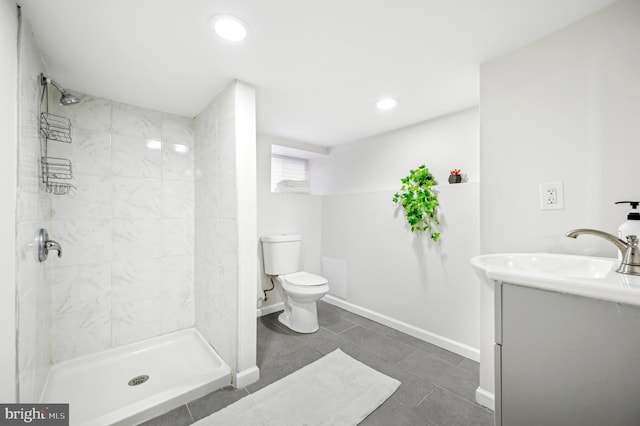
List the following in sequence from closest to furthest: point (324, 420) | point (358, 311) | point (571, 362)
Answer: point (571, 362) → point (324, 420) → point (358, 311)

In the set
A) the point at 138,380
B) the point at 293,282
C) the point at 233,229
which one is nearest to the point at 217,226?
the point at 233,229

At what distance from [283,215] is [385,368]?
186 cm

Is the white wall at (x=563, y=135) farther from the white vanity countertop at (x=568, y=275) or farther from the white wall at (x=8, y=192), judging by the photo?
the white wall at (x=8, y=192)

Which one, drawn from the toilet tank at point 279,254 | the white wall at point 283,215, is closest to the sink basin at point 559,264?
the toilet tank at point 279,254

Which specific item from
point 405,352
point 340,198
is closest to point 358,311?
point 405,352

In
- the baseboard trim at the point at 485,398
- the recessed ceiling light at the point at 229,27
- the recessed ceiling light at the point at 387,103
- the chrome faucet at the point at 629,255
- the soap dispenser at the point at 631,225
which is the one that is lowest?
the baseboard trim at the point at 485,398

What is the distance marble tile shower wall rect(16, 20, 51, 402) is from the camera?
3.61 ft

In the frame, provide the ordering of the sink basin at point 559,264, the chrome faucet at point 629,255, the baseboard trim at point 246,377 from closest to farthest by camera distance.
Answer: the chrome faucet at point 629,255 < the sink basin at point 559,264 < the baseboard trim at point 246,377

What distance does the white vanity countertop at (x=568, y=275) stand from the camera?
693 mm

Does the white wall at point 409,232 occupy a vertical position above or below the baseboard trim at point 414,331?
above

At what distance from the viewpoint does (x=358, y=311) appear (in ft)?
9.47

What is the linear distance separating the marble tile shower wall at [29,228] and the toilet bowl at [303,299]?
1.66 meters

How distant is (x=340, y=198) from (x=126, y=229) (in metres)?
2.16

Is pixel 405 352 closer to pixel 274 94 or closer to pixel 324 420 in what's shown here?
pixel 324 420
